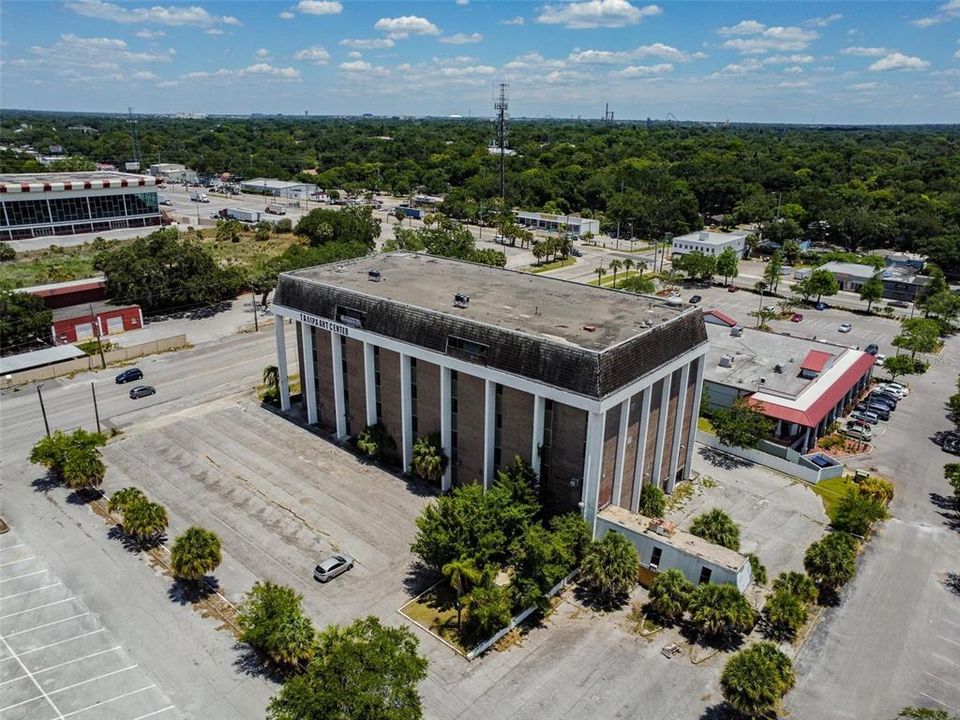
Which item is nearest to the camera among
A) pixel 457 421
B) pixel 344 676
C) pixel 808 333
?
pixel 344 676

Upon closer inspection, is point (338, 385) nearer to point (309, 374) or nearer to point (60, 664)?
point (309, 374)

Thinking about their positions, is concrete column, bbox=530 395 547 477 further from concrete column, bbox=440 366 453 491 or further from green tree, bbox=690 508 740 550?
green tree, bbox=690 508 740 550

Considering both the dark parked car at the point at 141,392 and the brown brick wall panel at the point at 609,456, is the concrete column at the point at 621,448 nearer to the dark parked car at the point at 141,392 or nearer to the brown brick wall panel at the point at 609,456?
the brown brick wall panel at the point at 609,456

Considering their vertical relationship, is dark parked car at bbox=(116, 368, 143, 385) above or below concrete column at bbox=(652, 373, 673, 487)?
below

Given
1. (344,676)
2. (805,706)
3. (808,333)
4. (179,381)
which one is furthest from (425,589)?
(808,333)

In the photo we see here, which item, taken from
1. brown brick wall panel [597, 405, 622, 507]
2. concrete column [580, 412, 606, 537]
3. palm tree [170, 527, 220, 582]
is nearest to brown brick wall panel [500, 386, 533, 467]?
concrete column [580, 412, 606, 537]

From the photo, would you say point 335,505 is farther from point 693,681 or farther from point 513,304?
point 693,681

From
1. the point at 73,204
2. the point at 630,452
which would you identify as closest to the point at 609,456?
the point at 630,452
